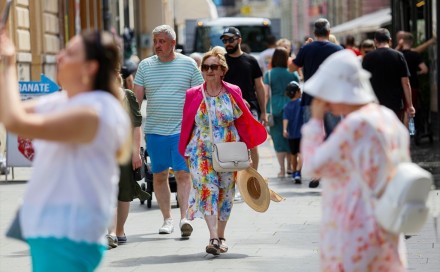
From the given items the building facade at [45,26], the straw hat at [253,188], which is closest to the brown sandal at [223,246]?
the straw hat at [253,188]

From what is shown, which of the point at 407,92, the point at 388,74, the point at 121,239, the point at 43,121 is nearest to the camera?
the point at 43,121

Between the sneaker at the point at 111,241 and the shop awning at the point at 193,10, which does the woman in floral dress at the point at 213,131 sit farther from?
the shop awning at the point at 193,10

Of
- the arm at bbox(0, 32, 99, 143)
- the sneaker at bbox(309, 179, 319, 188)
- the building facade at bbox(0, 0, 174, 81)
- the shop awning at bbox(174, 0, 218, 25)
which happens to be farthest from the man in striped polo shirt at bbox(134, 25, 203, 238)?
the shop awning at bbox(174, 0, 218, 25)

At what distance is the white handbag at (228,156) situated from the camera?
10.5m

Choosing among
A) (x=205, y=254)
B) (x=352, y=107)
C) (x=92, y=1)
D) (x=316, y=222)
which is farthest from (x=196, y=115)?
(x=92, y=1)

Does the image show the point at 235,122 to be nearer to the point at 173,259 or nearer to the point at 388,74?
the point at 173,259

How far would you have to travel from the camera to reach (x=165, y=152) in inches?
468

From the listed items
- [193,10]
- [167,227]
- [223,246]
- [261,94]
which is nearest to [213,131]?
[223,246]

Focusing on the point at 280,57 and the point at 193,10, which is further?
the point at 193,10

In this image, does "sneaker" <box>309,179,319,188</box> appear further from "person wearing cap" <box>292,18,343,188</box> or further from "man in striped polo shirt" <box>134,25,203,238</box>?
"man in striped polo shirt" <box>134,25,203,238</box>

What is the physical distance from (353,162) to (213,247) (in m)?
4.75

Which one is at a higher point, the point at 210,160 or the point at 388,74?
the point at 388,74

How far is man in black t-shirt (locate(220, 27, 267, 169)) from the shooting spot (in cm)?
1466

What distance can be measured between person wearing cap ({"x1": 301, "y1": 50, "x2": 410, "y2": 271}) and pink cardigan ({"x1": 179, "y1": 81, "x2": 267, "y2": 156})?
16.1 feet
